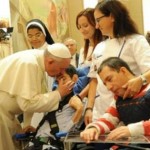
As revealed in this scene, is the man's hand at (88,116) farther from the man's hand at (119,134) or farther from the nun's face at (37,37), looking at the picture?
the nun's face at (37,37)

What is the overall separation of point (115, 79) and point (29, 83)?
728mm

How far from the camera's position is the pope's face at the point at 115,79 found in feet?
5.53

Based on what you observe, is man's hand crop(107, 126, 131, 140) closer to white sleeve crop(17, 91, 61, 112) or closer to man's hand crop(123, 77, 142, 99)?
man's hand crop(123, 77, 142, 99)

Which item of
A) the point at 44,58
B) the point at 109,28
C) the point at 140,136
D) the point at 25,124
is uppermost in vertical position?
the point at 109,28

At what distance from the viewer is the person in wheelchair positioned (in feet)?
6.75

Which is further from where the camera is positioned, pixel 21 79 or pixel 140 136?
pixel 21 79

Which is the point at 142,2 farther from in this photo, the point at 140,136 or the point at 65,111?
the point at 140,136

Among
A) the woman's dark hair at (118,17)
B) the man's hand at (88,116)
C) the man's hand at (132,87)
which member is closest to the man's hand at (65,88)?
the man's hand at (88,116)

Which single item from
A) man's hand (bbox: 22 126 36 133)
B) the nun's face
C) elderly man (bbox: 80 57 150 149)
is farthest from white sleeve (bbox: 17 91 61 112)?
the nun's face

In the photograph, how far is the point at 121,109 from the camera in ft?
5.52

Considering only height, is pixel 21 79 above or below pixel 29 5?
below

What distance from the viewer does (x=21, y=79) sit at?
2.23 metres

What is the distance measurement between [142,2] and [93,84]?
2628 millimetres

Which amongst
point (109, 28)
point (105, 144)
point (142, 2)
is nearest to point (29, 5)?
point (142, 2)
